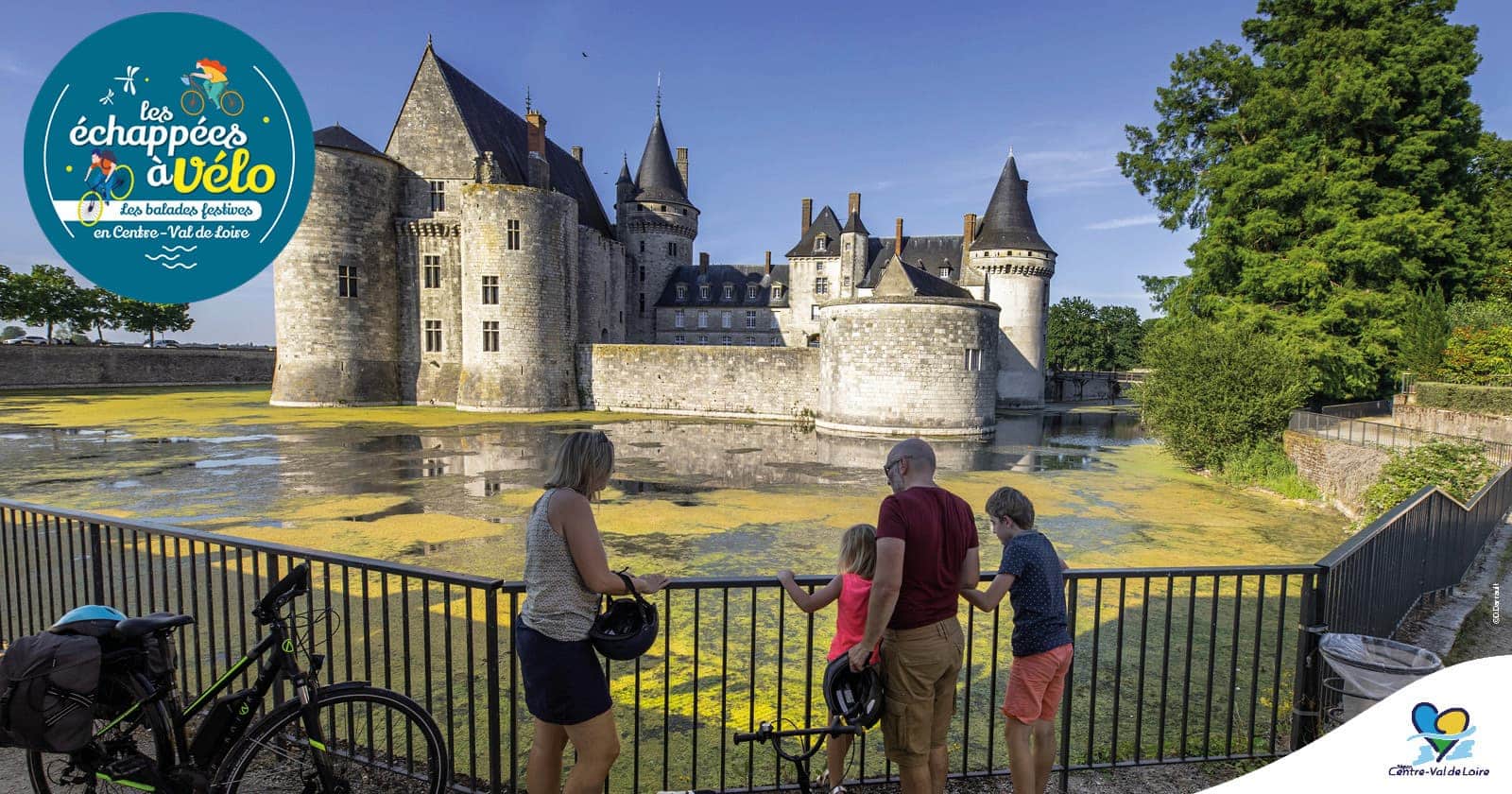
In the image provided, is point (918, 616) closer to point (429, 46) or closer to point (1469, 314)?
point (1469, 314)

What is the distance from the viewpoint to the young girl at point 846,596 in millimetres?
3363

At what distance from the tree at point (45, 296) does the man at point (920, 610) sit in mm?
72190

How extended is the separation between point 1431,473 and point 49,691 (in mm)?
15013

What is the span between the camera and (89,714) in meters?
2.77

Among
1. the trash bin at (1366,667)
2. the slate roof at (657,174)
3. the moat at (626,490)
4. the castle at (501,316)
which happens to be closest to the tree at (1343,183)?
the moat at (626,490)

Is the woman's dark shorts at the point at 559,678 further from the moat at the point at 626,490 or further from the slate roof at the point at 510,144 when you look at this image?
the slate roof at the point at 510,144

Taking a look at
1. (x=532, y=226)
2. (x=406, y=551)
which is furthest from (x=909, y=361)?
(x=406, y=551)

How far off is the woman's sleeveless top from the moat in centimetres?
655

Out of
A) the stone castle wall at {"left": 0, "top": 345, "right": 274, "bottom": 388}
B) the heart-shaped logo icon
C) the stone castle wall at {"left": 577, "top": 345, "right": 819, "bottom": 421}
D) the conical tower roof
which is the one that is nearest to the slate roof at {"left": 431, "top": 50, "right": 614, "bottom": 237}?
the stone castle wall at {"left": 577, "top": 345, "right": 819, "bottom": 421}

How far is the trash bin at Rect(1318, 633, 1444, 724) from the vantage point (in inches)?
136

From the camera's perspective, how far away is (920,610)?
3174 millimetres

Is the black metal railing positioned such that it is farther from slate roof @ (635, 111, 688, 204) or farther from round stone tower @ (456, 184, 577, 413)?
slate roof @ (635, 111, 688, 204)

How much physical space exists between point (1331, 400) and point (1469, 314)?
445 centimetres

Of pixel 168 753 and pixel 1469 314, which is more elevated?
pixel 1469 314
